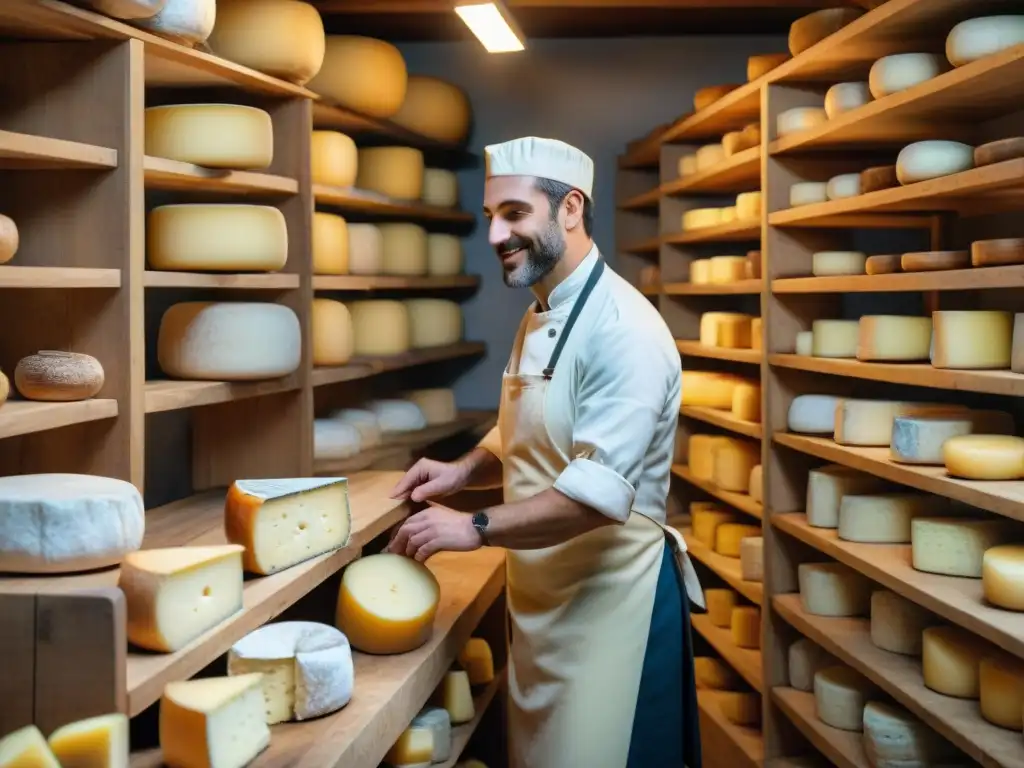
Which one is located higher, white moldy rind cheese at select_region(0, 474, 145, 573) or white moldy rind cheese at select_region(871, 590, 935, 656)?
white moldy rind cheese at select_region(0, 474, 145, 573)

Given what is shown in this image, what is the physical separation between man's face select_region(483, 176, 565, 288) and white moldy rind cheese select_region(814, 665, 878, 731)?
140 centimetres

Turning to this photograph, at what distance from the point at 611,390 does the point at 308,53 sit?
1213 mm

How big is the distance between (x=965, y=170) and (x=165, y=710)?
1.92 meters

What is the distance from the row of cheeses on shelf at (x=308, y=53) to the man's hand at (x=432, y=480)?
103cm

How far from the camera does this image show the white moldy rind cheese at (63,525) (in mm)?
1672

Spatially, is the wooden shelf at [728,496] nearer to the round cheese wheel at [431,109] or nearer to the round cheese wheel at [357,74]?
the round cheese wheel at [431,109]

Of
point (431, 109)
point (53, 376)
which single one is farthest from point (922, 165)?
point (431, 109)

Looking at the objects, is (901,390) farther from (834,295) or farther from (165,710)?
(165,710)

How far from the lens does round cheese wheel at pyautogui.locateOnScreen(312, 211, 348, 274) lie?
330 centimetres

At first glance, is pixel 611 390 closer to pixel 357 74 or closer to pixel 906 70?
pixel 906 70

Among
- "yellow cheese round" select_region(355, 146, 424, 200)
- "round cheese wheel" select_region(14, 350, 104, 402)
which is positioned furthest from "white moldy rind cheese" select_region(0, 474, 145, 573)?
"yellow cheese round" select_region(355, 146, 424, 200)

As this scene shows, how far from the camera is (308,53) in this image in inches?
114

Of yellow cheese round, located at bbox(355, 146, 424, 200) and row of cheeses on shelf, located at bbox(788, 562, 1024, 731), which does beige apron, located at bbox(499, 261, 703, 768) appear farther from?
yellow cheese round, located at bbox(355, 146, 424, 200)

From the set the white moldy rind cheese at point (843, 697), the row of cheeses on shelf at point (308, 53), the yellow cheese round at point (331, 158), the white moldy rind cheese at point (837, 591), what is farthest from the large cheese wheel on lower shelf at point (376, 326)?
the white moldy rind cheese at point (843, 697)
